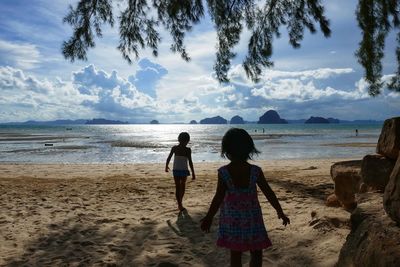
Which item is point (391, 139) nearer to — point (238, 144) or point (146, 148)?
point (238, 144)

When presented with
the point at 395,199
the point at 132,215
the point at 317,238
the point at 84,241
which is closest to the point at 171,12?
the point at 132,215

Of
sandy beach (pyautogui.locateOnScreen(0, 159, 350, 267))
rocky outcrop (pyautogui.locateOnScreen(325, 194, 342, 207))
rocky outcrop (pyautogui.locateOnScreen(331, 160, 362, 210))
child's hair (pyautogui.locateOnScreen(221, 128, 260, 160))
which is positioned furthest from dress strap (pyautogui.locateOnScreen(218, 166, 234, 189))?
rocky outcrop (pyautogui.locateOnScreen(325, 194, 342, 207))

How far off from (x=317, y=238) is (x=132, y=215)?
356 cm

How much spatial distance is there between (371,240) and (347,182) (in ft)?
9.57

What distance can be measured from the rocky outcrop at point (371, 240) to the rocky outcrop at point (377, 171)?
1.46ft

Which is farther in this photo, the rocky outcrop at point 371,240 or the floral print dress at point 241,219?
the floral print dress at point 241,219

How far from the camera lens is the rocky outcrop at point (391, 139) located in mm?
4384

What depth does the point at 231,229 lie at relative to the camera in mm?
3533

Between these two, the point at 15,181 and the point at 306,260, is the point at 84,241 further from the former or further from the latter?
the point at 15,181

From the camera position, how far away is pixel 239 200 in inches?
140

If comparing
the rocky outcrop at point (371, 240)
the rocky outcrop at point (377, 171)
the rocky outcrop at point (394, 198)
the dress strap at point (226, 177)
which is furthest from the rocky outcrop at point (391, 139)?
the dress strap at point (226, 177)

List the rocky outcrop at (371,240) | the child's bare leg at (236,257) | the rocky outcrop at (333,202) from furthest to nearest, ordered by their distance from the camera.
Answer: the rocky outcrop at (333,202) → the child's bare leg at (236,257) → the rocky outcrop at (371,240)

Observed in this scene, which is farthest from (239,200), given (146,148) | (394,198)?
(146,148)

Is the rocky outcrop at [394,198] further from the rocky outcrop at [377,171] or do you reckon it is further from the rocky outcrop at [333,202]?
the rocky outcrop at [333,202]
